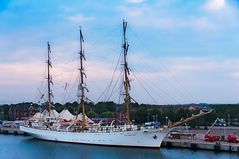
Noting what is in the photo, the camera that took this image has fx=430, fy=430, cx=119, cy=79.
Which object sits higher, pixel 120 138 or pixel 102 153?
pixel 120 138

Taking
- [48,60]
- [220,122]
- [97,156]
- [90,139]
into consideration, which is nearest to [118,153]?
[97,156]

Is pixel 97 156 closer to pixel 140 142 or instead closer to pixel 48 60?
pixel 140 142

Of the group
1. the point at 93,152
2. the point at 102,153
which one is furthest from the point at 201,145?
the point at 93,152

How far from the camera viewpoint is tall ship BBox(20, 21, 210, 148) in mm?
47688

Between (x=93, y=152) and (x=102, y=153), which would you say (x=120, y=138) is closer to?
(x=93, y=152)

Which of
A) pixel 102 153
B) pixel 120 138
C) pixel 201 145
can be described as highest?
pixel 120 138

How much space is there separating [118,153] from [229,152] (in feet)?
36.8

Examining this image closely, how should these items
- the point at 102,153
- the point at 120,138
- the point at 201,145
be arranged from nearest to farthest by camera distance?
1. the point at 201,145
2. the point at 102,153
3. the point at 120,138

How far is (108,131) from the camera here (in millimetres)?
51438

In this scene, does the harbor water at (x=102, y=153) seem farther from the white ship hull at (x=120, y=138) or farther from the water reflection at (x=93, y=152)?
the white ship hull at (x=120, y=138)

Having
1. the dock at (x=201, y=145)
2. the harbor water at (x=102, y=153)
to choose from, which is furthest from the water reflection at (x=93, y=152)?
the dock at (x=201, y=145)

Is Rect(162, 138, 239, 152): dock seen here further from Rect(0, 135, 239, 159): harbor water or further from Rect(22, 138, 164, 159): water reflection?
Rect(22, 138, 164, 159): water reflection

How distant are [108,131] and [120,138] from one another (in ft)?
6.49

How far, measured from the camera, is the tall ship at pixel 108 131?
1877 inches
